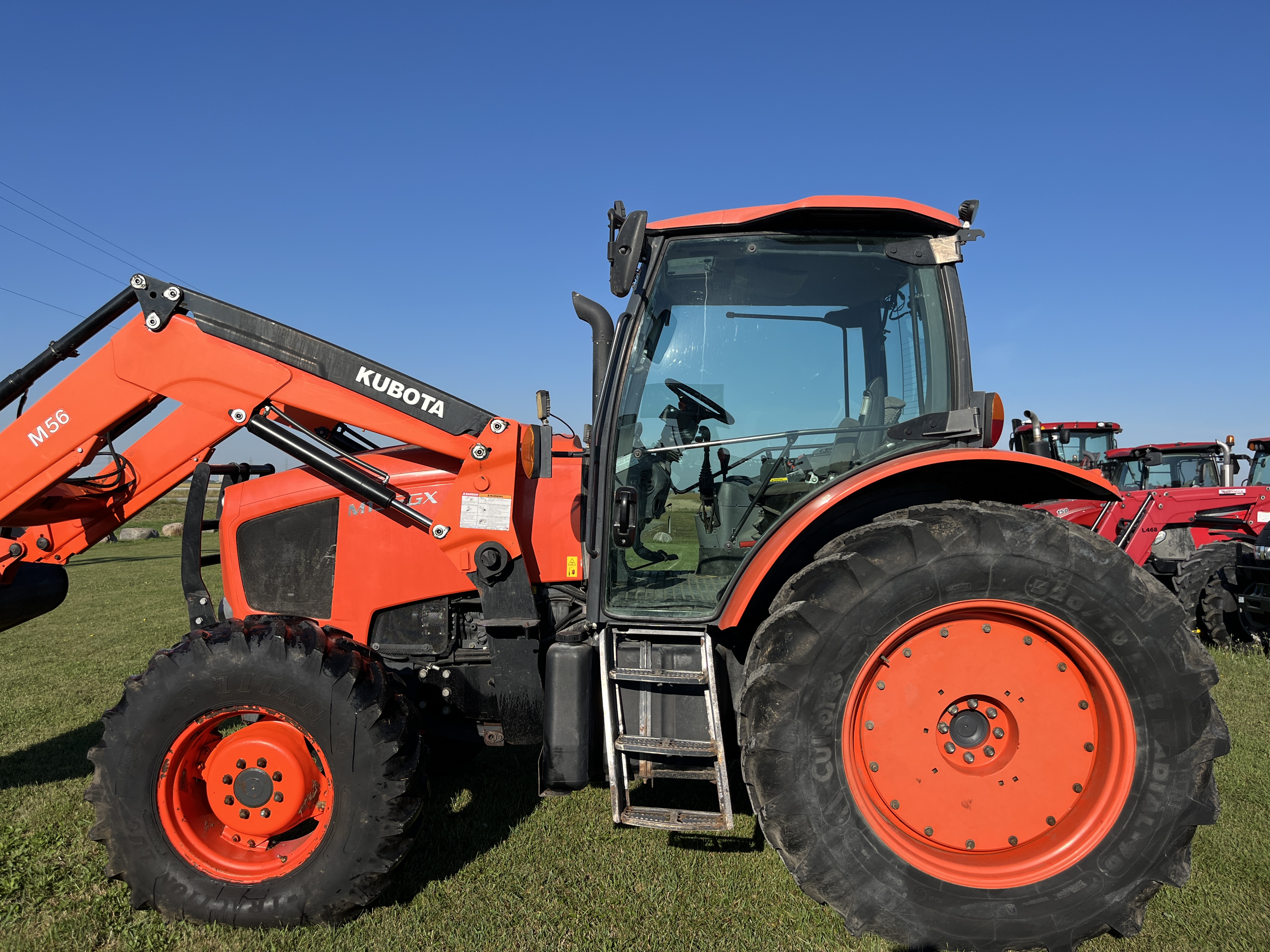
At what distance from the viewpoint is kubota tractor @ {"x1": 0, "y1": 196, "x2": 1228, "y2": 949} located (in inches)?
94.7

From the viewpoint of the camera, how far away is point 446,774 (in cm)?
400

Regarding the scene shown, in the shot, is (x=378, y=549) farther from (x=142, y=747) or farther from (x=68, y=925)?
(x=68, y=925)

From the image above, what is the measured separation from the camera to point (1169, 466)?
413 inches

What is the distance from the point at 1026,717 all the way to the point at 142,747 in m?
3.05

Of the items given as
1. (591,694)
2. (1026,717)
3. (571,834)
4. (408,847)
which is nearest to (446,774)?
(571,834)

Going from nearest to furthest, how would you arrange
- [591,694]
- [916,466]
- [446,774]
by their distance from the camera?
[916,466]
[591,694]
[446,774]

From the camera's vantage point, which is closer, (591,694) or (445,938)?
(445,938)

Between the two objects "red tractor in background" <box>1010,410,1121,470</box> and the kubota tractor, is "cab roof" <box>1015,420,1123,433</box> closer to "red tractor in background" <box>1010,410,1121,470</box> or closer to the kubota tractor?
"red tractor in background" <box>1010,410,1121,470</box>

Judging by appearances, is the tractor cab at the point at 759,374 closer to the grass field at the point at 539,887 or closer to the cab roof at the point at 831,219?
the cab roof at the point at 831,219

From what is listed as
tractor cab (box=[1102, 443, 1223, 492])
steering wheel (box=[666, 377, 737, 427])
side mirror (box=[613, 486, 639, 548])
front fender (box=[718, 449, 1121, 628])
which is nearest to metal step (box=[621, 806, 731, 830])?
front fender (box=[718, 449, 1121, 628])

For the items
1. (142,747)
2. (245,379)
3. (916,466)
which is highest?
(245,379)

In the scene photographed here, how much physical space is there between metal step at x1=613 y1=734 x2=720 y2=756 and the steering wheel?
1.16 metres

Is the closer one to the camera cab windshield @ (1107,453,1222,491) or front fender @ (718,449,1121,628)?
front fender @ (718,449,1121,628)

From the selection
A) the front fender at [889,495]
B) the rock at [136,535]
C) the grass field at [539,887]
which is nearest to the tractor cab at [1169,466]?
the grass field at [539,887]
